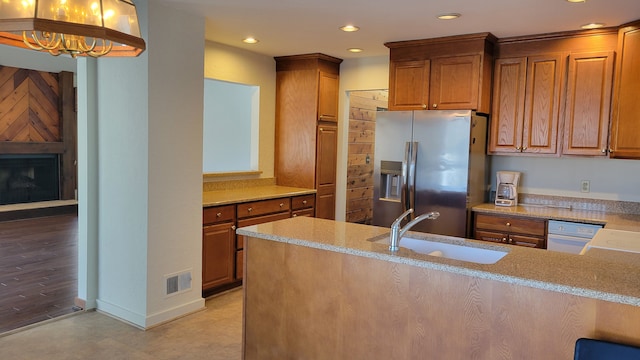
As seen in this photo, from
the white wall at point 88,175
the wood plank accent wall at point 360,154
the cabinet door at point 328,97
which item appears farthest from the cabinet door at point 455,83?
the white wall at point 88,175

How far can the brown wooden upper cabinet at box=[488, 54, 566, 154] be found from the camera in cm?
403

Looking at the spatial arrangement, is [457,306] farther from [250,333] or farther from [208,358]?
[208,358]

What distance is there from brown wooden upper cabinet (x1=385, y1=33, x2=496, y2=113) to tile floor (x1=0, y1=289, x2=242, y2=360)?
8.08 ft

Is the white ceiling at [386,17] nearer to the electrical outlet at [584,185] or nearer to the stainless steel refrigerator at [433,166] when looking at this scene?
the stainless steel refrigerator at [433,166]

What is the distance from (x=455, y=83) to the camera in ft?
13.8

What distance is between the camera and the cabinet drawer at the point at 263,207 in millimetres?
4332

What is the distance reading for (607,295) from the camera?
1646mm

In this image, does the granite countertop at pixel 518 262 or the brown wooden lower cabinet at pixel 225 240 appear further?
the brown wooden lower cabinet at pixel 225 240

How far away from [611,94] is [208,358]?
3543mm

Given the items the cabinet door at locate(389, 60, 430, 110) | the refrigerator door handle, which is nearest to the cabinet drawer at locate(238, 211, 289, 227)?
the refrigerator door handle

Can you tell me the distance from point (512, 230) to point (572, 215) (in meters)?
0.46

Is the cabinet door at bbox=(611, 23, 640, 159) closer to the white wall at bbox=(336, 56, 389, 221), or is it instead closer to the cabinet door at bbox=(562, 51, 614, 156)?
the cabinet door at bbox=(562, 51, 614, 156)

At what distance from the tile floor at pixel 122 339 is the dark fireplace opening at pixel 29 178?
17.2 feet

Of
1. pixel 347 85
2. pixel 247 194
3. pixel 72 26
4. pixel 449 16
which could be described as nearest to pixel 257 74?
pixel 347 85
